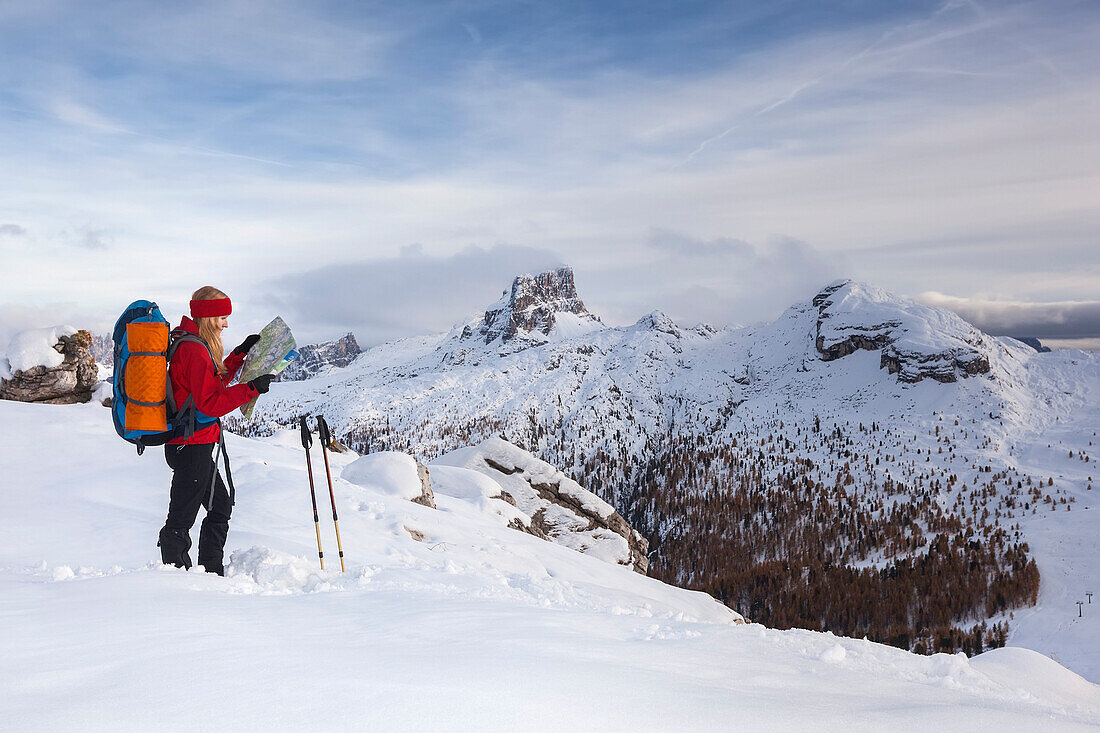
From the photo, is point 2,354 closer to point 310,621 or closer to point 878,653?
point 310,621

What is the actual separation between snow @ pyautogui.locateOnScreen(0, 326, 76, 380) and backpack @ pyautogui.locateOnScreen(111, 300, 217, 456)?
69.1ft

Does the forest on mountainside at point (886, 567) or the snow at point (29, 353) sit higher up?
the snow at point (29, 353)

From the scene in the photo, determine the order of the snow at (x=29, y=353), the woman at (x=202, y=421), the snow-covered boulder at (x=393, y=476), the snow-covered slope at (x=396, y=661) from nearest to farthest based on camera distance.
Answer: the snow-covered slope at (x=396, y=661) < the woman at (x=202, y=421) < the snow-covered boulder at (x=393, y=476) < the snow at (x=29, y=353)

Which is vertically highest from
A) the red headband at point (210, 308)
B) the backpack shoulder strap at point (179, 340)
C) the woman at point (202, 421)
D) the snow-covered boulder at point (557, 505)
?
the red headband at point (210, 308)

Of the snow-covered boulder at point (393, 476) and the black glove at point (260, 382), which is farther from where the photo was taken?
the snow-covered boulder at point (393, 476)

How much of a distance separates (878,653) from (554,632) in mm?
4336

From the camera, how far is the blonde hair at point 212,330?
24.8 feet

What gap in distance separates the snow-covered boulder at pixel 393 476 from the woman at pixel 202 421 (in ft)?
43.1

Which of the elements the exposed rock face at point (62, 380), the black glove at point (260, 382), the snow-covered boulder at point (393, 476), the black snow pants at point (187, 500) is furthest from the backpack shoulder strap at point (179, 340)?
the exposed rock face at point (62, 380)

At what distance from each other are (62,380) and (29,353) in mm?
1401

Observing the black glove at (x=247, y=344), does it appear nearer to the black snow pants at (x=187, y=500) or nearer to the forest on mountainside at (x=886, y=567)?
the black snow pants at (x=187, y=500)

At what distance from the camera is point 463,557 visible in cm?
1443

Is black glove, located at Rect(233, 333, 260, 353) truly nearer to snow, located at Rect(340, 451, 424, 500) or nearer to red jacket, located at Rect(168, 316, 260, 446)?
red jacket, located at Rect(168, 316, 260, 446)

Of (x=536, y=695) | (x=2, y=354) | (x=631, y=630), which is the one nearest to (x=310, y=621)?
(x=536, y=695)
